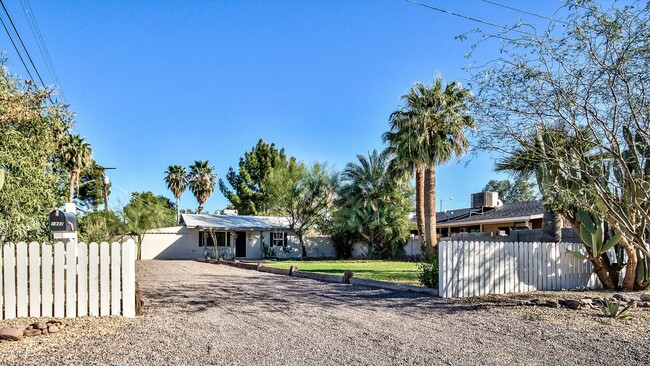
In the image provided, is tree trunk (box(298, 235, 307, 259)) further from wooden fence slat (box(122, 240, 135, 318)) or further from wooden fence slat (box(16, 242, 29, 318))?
wooden fence slat (box(16, 242, 29, 318))

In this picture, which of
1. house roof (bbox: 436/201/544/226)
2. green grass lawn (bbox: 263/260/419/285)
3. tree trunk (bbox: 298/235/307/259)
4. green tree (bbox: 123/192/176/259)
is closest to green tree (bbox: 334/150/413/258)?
tree trunk (bbox: 298/235/307/259)

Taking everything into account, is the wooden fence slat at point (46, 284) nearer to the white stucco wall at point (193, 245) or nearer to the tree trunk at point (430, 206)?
the tree trunk at point (430, 206)

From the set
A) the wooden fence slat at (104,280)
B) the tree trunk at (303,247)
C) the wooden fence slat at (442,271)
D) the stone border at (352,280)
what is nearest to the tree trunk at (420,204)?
the stone border at (352,280)

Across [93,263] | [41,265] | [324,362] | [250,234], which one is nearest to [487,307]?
[324,362]

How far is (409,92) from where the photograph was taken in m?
25.7

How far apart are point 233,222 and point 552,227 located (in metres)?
25.3

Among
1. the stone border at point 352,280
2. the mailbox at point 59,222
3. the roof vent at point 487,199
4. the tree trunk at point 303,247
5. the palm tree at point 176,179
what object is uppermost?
the palm tree at point 176,179

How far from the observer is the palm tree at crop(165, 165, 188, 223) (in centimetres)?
5422

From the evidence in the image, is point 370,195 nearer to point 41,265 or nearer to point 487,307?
point 487,307

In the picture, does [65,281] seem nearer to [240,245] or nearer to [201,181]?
[240,245]

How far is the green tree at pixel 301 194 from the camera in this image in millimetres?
36000

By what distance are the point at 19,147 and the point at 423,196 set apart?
21256 mm

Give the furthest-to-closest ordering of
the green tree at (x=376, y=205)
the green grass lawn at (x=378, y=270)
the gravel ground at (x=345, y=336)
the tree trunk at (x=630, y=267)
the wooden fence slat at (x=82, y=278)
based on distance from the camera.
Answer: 1. the green tree at (x=376, y=205)
2. the green grass lawn at (x=378, y=270)
3. the tree trunk at (x=630, y=267)
4. the wooden fence slat at (x=82, y=278)
5. the gravel ground at (x=345, y=336)

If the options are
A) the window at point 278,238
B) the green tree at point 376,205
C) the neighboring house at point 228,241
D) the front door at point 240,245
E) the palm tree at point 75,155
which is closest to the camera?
the palm tree at point 75,155
